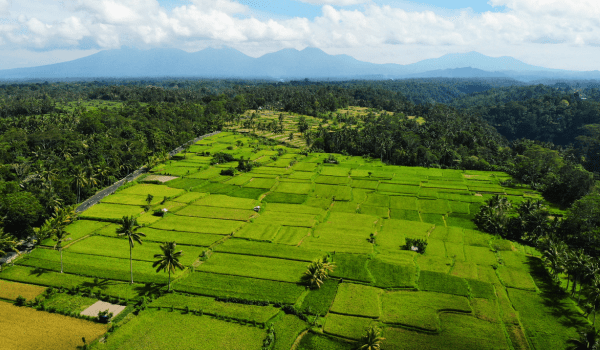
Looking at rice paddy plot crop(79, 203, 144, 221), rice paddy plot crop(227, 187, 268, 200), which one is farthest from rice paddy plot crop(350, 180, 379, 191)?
rice paddy plot crop(79, 203, 144, 221)

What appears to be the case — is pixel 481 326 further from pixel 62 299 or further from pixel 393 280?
pixel 62 299

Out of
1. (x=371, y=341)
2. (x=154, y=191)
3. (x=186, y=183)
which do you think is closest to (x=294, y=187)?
(x=186, y=183)

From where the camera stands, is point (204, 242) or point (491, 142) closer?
point (204, 242)

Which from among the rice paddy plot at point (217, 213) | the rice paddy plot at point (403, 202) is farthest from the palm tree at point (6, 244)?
the rice paddy plot at point (403, 202)

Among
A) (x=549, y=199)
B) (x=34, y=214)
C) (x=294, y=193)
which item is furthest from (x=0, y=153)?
(x=549, y=199)

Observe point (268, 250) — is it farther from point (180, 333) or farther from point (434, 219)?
point (434, 219)

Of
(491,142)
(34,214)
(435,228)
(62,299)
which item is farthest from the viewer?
(491,142)

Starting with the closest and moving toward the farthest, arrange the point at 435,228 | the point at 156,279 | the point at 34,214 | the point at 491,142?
the point at 156,279, the point at 34,214, the point at 435,228, the point at 491,142
